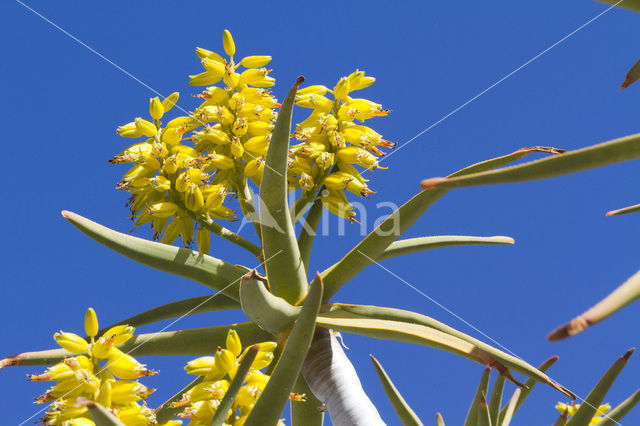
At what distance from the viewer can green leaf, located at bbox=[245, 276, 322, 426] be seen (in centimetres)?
146

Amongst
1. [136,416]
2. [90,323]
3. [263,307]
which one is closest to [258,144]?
[263,307]

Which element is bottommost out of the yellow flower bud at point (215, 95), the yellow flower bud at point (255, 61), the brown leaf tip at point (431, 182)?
the brown leaf tip at point (431, 182)

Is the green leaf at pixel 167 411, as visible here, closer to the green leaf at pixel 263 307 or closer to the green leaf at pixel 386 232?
the green leaf at pixel 263 307

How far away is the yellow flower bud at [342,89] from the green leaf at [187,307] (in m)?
0.97

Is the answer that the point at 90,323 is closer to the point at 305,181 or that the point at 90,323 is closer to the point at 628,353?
the point at 305,181

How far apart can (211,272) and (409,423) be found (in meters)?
1.07

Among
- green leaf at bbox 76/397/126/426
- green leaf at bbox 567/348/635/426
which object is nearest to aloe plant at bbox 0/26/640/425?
green leaf at bbox 76/397/126/426

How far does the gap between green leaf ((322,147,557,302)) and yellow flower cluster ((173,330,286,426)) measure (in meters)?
0.42

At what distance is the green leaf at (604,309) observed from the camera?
0.82 meters

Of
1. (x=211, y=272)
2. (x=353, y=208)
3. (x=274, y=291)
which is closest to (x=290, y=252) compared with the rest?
(x=274, y=291)

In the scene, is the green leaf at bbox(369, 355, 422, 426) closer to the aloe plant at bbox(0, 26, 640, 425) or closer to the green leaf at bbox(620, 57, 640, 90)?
the aloe plant at bbox(0, 26, 640, 425)

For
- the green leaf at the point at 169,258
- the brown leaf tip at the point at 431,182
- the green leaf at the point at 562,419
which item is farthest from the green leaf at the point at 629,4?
the green leaf at the point at 562,419

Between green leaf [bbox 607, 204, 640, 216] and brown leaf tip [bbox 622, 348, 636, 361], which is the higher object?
green leaf [bbox 607, 204, 640, 216]

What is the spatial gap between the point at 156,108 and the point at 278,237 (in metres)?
0.88
